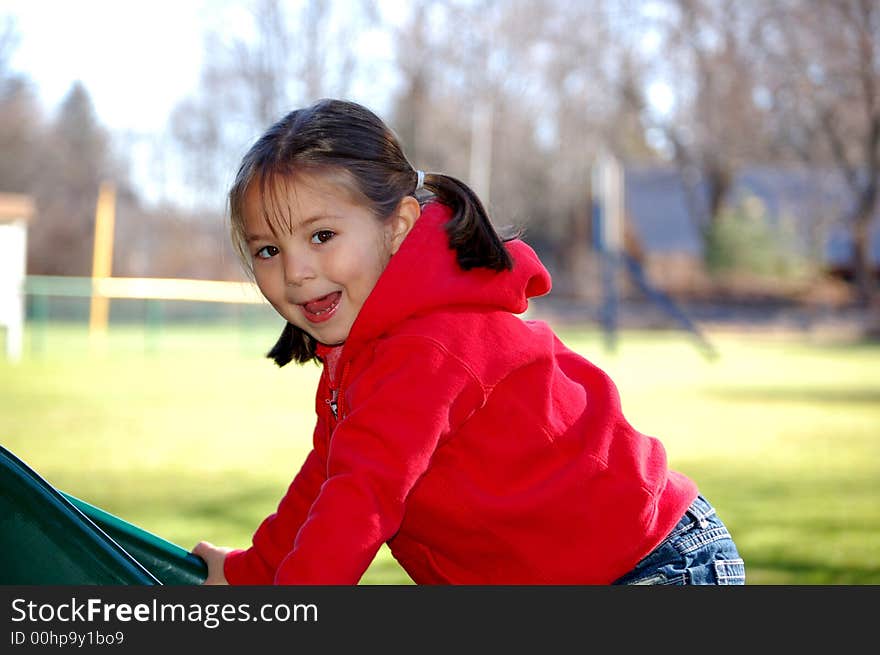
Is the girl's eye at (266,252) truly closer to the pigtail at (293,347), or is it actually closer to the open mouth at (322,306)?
the open mouth at (322,306)

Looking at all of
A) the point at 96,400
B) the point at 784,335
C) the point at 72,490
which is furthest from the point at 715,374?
the point at 784,335

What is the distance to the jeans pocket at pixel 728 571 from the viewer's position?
1.69m

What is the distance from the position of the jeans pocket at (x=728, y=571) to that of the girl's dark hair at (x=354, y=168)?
0.57 m

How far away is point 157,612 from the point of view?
1.29 metres

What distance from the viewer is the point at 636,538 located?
5.17 feet

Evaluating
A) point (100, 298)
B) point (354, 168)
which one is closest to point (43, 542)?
point (354, 168)

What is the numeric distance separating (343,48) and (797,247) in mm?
15428

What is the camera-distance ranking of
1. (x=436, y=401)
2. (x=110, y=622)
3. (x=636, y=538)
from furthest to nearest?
(x=636, y=538) < (x=436, y=401) < (x=110, y=622)

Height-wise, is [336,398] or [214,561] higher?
[336,398]

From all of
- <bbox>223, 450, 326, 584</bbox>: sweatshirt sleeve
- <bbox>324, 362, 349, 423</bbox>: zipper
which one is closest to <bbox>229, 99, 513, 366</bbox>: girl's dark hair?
→ <bbox>324, 362, 349, 423</bbox>: zipper

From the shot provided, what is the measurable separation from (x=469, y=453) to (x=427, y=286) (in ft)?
0.79

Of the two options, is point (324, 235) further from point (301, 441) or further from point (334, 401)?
point (301, 441)

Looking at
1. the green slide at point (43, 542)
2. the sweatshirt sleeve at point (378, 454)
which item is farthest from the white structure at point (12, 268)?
the sweatshirt sleeve at point (378, 454)

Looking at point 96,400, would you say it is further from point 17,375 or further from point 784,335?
point 784,335
